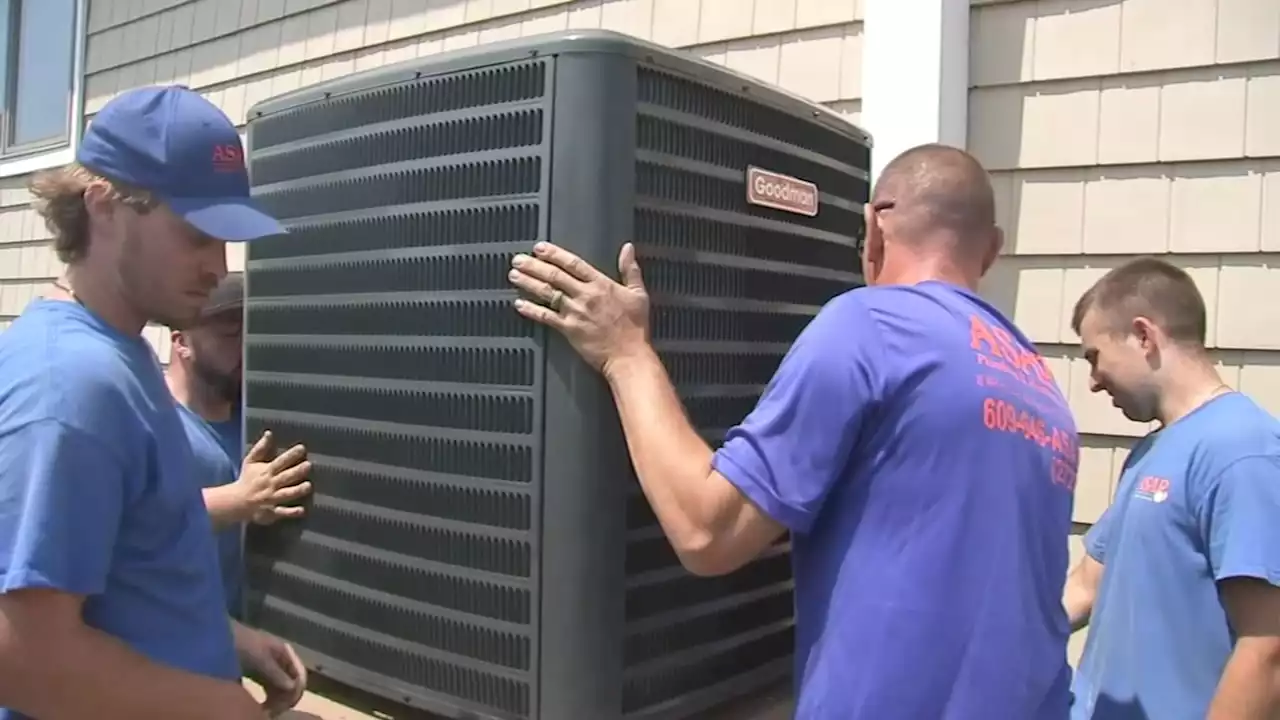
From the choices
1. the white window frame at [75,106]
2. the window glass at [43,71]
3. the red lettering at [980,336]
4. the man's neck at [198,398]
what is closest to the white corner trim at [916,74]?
the red lettering at [980,336]

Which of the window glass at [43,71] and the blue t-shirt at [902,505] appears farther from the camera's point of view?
the window glass at [43,71]

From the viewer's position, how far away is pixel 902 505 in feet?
4.92

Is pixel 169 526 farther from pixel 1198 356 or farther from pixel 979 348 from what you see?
pixel 1198 356

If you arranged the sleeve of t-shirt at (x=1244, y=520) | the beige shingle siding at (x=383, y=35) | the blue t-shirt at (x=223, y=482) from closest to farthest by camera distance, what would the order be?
the sleeve of t-shirt at (x=1244, y=520) < the blue t-shirt at (x=223, y=482) < the beige shingle siding at (x=383, y=35)

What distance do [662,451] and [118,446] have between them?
2.18 feet

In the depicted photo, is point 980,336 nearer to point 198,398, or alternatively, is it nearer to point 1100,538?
point 1100,538

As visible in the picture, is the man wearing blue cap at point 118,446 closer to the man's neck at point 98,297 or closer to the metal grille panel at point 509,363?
the man's neck at point 98,297

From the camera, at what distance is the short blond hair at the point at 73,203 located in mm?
1416

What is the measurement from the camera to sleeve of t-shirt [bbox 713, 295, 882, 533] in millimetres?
1474

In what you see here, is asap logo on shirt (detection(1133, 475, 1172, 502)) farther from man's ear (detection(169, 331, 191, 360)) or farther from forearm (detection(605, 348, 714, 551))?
man's ear (detection(169, 331, 191, 360))

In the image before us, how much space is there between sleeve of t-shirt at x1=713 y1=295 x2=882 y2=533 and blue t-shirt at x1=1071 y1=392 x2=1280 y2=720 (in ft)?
3.11

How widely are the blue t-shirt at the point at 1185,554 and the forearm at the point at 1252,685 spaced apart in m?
0.10

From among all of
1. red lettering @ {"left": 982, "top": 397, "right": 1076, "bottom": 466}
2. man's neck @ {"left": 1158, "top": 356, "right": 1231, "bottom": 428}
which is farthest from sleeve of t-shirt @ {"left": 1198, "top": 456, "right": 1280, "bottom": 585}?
red lettering @ {"left": 982, "top": 397, "right": 1076, "bottom": 466}

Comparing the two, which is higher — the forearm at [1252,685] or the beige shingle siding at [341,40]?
the beige shingle siding at [341,40]
